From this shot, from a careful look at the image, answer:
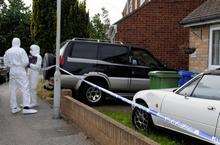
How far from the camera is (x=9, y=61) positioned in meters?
13.3

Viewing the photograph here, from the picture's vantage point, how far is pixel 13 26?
173 feet

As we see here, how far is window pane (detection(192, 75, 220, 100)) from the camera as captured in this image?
8109 mm

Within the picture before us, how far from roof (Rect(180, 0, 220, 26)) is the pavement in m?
5.05

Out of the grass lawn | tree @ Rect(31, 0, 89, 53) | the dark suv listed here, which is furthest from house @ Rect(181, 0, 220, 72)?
tree @ Rect(31, 0, 89, 53)

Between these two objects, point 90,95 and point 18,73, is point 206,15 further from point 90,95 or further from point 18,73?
point 18,73

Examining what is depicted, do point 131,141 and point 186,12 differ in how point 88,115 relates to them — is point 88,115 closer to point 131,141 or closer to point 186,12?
point 131,141

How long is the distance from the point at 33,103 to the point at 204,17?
538 cm

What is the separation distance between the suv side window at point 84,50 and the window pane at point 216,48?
342cm

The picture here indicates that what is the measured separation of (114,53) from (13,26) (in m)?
39.1

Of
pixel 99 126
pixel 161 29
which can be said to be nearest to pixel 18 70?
pixel 99 126

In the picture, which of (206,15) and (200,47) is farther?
(200,47)

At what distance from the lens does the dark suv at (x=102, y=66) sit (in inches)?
578

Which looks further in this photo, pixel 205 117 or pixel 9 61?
pixel 9 61

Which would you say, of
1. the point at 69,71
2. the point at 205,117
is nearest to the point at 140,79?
the point at 69,71
